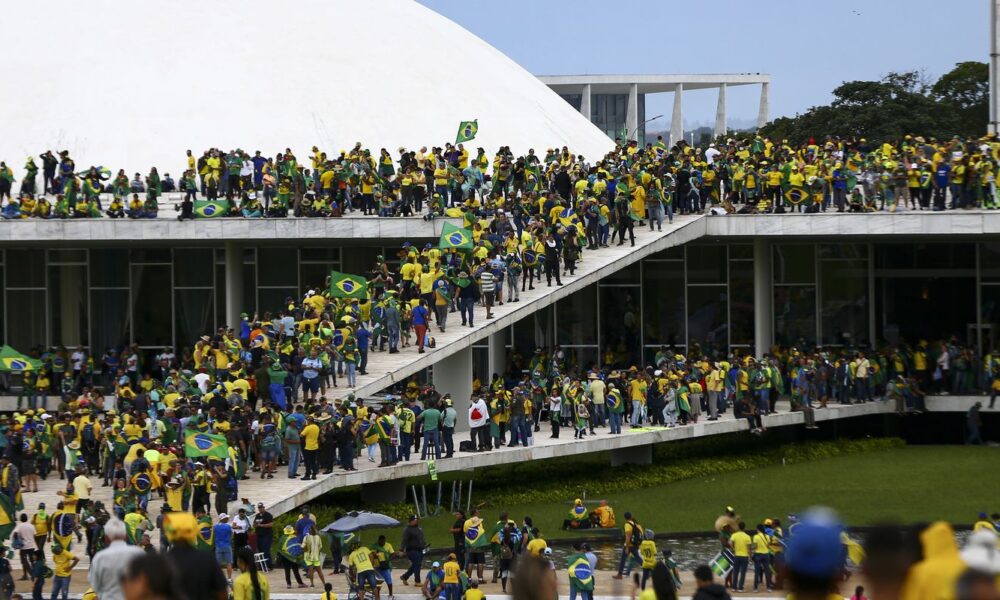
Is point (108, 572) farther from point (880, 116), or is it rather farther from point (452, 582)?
point (880, 116)

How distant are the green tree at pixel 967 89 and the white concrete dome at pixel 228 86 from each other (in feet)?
109

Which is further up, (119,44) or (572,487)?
(119,44)

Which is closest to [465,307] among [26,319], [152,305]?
[152,305]

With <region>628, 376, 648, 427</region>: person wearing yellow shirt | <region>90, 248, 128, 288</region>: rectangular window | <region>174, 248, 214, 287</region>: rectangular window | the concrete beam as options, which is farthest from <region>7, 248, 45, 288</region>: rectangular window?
<region>628, 376, 648, 427</region>: person wearing yellow shirt

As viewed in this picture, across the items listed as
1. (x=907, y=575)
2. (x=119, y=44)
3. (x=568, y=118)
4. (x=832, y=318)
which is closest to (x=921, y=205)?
(x=832, y=318)

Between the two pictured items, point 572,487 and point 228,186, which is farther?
point 228,186

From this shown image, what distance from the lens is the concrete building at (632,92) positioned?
305 feet

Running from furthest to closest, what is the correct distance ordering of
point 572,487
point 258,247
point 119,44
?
point 119,44
point 258,247
point 572,487

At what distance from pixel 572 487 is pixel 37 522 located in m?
11.2

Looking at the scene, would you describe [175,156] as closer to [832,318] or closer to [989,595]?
[832,318]

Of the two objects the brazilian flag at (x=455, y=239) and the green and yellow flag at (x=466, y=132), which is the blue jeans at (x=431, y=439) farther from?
the green and yellow flag at (x=466, y=132)

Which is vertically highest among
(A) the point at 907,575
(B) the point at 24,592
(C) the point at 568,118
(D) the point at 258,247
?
(C) the point at 568,118

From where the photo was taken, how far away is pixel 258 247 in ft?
123

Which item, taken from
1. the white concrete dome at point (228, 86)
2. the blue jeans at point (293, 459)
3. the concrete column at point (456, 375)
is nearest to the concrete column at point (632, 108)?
the white concrete dome at point (228, 86)
